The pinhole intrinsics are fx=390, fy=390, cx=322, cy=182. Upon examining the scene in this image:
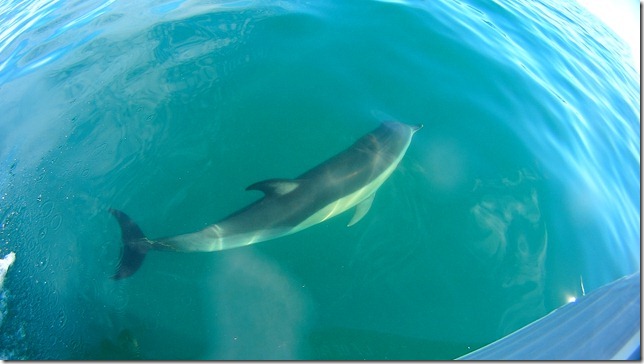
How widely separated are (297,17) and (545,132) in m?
5.93

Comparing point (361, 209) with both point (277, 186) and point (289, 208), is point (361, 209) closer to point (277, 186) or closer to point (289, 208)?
point (289, 208)

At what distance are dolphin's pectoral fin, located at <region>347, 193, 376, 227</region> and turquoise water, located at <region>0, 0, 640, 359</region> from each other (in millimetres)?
138

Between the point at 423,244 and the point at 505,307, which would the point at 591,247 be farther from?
the point at 423,244

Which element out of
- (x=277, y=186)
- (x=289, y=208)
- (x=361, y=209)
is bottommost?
(x=361, y=209)

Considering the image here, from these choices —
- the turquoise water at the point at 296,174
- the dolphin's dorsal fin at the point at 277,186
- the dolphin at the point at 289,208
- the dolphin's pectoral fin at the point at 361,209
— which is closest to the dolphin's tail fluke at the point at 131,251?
the dolphin at the point at 289,208

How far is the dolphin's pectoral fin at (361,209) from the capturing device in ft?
19.6

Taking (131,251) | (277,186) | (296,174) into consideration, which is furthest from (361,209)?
(131,251)

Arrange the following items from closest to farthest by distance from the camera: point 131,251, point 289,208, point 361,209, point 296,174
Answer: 1. point 131,251
2. point 289,208
3. point 361,209
4. point 296,174

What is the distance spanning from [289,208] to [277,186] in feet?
1.17

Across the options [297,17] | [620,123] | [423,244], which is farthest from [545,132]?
[297,17]

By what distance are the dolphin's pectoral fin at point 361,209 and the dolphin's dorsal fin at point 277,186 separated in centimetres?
112

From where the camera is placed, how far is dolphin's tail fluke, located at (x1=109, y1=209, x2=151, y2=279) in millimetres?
5160

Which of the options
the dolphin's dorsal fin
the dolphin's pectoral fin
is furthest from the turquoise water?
the dolphin's dorsal fin

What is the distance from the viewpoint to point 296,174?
20.7 ft
